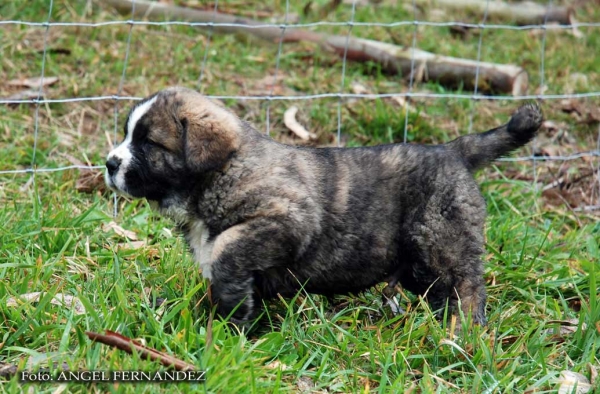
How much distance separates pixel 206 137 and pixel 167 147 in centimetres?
20

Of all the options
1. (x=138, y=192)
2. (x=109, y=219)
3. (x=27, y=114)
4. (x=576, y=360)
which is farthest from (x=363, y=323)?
(x=27, y=114)

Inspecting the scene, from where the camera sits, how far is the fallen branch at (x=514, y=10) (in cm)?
915

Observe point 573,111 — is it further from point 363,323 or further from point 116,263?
point 116,263

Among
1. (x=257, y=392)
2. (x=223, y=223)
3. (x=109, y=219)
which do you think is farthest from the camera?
(x=109, y=219)

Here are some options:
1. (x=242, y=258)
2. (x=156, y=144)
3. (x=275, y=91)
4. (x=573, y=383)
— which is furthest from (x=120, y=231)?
(x=573, y=383)

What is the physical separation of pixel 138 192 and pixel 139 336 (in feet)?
2.44

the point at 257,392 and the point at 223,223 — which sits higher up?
the point at 223,223

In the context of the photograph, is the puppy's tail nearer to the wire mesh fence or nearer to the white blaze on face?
the white blaze on face

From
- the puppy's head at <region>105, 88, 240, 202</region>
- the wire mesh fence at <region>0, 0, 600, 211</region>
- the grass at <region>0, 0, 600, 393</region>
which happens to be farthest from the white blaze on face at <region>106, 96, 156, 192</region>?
the wire mesh fence at <region>0, 0, 600, 211</region>

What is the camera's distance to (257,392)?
11.1 feet

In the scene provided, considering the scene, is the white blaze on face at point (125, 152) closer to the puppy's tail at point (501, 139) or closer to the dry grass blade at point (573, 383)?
the puppy's tail at point (501, 139)

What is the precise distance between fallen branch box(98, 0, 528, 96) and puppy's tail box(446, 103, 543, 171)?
2.71 m

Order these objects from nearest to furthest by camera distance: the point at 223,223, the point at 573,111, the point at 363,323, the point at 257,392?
the point at 257,392
the point at 223,223
the point at 363,323
the point at 573,111

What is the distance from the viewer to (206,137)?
4.01m
